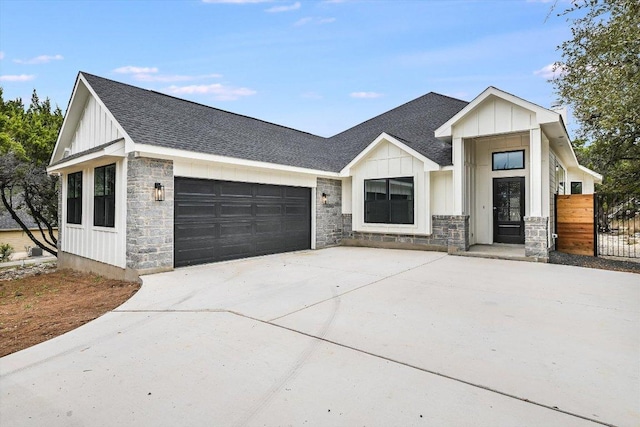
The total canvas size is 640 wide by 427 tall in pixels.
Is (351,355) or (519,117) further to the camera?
(519,117)

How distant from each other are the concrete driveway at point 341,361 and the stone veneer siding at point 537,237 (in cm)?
279

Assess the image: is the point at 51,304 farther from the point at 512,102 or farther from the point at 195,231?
the point at 512,102

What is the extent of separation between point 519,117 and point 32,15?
16.7 metres

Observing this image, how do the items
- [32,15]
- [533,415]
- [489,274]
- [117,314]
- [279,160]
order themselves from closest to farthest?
[533,415], [117,314], [489,274], [279,160], [32,15]

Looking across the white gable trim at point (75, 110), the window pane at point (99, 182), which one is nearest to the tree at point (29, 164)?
the white gable trim at point (75, 110)

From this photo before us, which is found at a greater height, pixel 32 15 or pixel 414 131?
pixel 32 15

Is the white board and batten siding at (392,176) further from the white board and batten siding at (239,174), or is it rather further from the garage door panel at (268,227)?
the garage door panel at (268,227)

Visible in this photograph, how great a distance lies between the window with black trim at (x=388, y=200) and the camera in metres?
10.7

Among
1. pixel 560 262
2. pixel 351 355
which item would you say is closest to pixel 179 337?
pixel 351 355

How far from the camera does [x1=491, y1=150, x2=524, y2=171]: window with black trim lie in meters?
10.5

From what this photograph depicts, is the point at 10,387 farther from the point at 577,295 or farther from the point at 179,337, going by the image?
the point at 577,295

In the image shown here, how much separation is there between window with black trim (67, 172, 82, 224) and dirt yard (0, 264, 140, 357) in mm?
1645

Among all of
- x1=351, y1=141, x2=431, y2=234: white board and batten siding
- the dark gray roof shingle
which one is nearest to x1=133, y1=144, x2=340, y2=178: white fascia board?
x1=351, y1=141, x2=431, y2=234: white board and batten siding

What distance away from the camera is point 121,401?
2.36 meters
